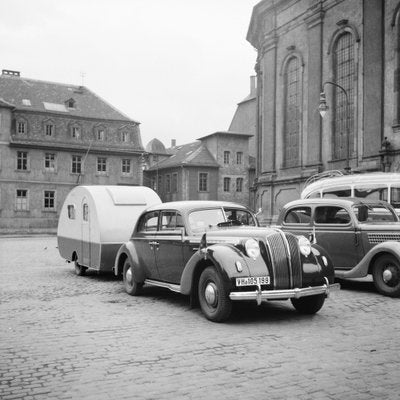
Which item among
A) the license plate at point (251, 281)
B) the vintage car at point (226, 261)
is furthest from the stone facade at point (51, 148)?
the license plate at point (251, 281)

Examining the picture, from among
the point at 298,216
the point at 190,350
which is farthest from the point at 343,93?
the point at 190,350

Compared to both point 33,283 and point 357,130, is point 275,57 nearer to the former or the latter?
point 357,130

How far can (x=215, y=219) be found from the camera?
8.80 meters

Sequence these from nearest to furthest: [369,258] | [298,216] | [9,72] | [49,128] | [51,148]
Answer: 1. [369,258]
2. [298,216]
3. [51,148]
4. [49,128]
5. [9,72]

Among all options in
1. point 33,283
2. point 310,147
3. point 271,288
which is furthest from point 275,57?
point 271,288

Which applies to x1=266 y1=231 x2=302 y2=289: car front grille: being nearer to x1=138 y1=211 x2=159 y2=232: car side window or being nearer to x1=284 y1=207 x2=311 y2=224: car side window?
x1=138 y1=211 x2=159 y2=232: car side window

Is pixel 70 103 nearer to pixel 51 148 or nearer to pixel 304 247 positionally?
pixel 51 148

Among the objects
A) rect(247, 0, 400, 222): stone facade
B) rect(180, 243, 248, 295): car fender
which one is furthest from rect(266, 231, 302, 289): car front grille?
rect(247, 0, 400, 222): stone facade

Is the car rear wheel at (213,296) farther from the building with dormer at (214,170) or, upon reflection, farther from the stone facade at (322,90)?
the building with dormer at (214,170)

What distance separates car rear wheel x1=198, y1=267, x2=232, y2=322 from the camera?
7121mm

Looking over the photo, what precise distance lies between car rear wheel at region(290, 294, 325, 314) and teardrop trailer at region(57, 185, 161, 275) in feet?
17.8

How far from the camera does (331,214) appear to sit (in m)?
11.0

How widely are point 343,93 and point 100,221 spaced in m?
17.7

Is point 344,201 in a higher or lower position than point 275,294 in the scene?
higher
